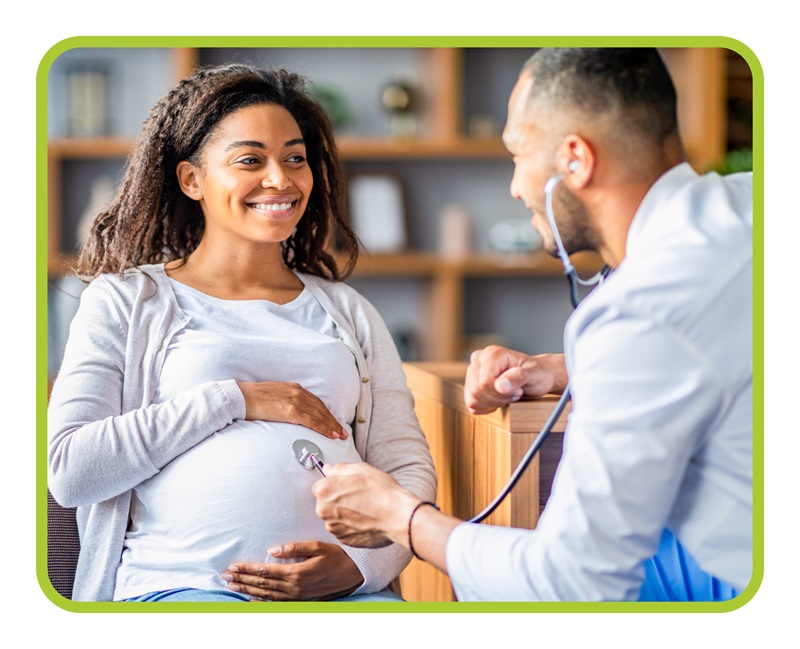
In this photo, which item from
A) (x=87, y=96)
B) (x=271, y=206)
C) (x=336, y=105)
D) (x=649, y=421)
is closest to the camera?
(x=649, y=421)

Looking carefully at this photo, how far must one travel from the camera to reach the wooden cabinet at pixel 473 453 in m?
1.12

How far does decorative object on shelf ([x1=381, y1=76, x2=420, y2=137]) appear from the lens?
305 centimetres

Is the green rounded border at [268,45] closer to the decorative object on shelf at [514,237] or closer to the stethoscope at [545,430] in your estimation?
the stethoscope at [545,430]

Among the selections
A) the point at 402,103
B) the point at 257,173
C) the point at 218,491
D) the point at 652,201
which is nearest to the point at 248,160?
the point at 257,173

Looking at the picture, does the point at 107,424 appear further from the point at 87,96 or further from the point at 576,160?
the point at 87,96

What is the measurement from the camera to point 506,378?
1137mm

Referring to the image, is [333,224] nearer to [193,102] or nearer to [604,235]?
[193,102]

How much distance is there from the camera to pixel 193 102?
1.25 metres

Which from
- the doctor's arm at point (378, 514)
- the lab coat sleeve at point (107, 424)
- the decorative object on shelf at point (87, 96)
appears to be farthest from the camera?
the decorative object on shelf at point (87, 96)

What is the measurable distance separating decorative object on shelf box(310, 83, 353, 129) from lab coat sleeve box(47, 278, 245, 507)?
1.99m

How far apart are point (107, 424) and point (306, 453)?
21 centimetres

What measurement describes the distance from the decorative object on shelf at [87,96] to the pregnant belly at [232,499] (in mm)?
2044

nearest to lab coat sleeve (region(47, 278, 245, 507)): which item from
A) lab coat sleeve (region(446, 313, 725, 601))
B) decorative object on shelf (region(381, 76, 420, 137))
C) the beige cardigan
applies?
the beige cardigan

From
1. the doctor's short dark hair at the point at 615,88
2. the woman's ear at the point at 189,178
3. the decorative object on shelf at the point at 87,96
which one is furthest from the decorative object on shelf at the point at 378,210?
the doctor's short dark hair at the point at 615,88
